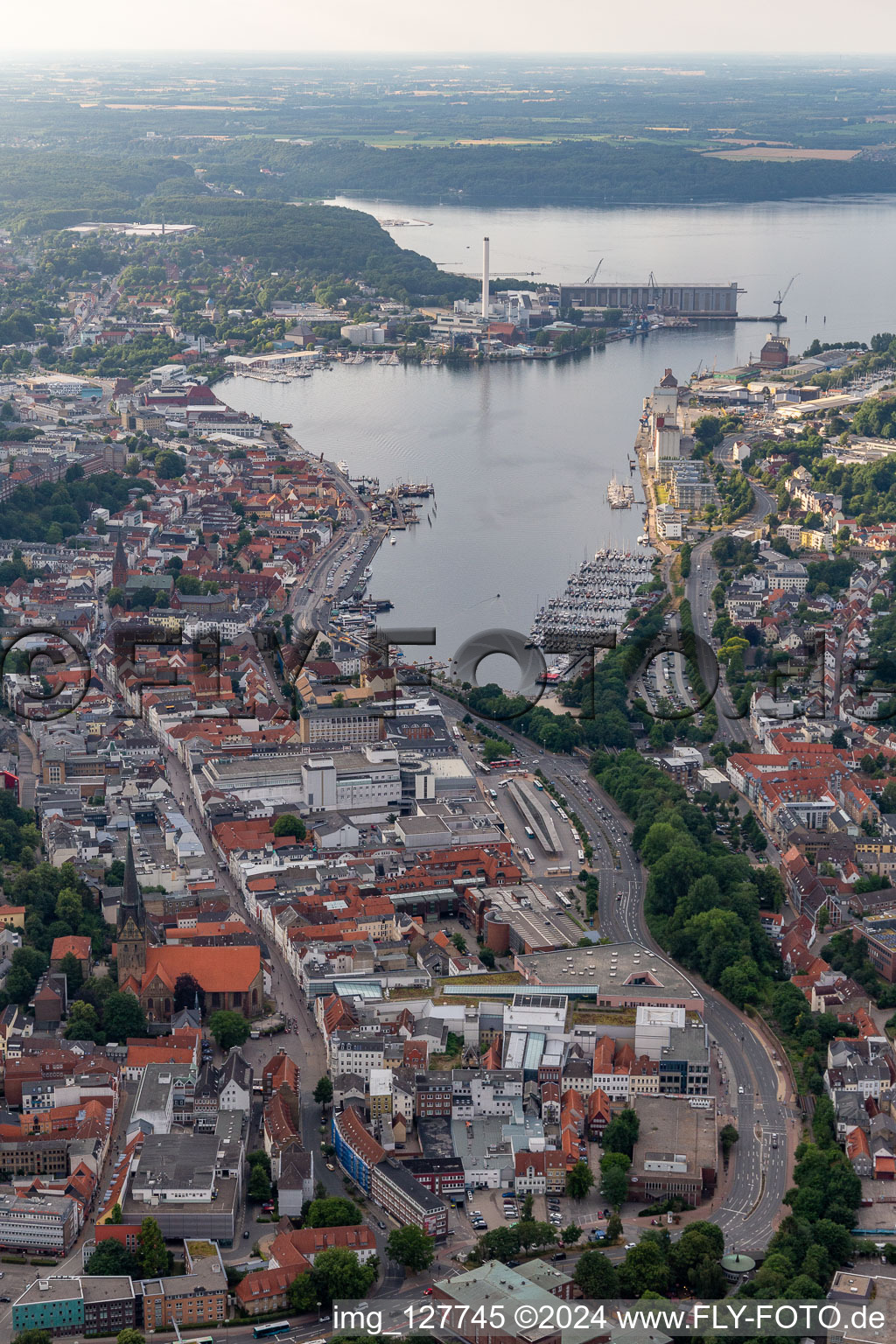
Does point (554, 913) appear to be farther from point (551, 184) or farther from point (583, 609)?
point (551, 184)

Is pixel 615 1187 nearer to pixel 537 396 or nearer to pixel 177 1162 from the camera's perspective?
pixel 177 1162

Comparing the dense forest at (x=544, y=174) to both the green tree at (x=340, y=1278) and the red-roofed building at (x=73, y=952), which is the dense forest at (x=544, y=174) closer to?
the red-roofed building at (x=73, y=952)

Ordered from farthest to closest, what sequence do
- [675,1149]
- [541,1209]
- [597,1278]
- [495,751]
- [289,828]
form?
[495,751] < [289,828] < [675,1149] < [541,1209] < [597,1278]

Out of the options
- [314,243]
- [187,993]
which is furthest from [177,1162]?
[314,243]

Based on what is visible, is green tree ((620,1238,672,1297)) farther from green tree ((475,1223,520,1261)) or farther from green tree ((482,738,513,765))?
green tree ((482,738,513,765))

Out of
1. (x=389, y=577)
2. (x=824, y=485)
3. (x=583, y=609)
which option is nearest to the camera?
(x=583, y=609)

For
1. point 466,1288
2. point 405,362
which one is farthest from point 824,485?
point 466,1288

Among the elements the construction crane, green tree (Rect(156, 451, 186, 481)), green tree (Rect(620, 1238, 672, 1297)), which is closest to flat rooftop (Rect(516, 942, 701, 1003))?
green tree (Rect(620, 1238, 672, 1297))
